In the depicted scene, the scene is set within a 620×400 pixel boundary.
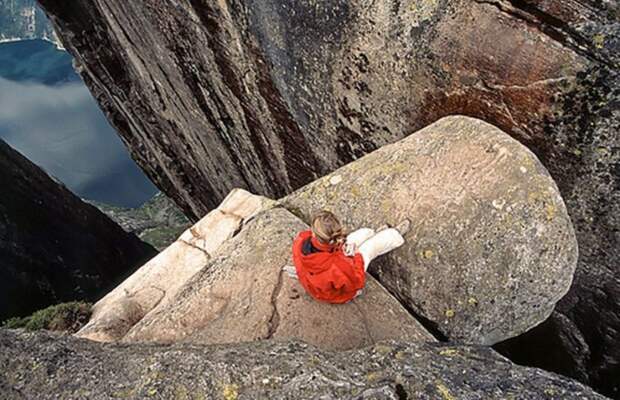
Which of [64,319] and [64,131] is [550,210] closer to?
[64,319]

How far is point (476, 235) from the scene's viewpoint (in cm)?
795

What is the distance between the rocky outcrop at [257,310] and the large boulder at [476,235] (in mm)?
618

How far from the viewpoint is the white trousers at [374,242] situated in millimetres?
8031

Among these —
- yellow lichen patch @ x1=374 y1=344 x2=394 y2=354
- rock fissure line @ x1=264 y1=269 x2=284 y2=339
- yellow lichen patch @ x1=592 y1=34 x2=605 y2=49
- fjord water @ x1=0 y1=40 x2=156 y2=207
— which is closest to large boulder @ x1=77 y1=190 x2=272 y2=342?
rock fissure line @ x1=264 y1=269 x2=284 y2=339

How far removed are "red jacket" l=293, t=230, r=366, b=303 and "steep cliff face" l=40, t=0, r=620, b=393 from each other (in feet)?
12.3

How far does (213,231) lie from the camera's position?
428 inches

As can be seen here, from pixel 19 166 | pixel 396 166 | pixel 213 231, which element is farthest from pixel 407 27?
pixel 19 166

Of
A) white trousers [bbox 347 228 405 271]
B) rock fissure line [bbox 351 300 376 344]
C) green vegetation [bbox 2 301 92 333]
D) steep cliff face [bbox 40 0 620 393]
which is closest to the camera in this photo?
rock fissure line [bbox 351 300 376 344]

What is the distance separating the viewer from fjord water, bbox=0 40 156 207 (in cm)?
12838

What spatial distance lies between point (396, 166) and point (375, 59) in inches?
93.0

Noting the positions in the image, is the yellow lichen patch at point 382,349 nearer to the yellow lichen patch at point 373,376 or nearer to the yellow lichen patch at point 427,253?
the yellow lichen patch at point 373,376

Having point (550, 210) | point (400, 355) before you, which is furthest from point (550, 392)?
point (550, 210)

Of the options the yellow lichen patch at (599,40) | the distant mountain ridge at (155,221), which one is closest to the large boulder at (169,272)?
the yellow lichen patch at (599,40)

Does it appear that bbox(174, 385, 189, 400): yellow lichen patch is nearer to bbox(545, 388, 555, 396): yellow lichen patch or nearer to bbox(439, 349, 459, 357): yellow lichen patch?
bbox(439, 349, 459, 357): yellow lichen patch
